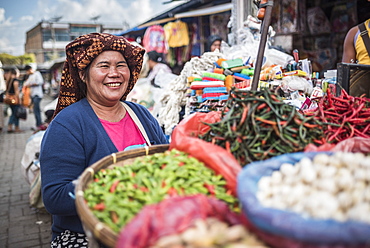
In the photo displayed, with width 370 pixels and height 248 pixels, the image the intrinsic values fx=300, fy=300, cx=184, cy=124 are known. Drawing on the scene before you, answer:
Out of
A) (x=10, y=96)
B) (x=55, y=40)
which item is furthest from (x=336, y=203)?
(x=55, y=40)

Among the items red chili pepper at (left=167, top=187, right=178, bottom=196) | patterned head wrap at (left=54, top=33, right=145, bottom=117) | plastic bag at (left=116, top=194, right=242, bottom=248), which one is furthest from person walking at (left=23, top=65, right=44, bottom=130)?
plastic bag at (left=116, top=194, right=242, bottom=248)

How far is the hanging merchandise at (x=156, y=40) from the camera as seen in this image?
27.5 ft

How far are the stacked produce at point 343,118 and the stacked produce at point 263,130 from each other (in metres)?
0.16

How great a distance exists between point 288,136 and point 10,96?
10243mm

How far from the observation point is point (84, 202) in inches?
44.8

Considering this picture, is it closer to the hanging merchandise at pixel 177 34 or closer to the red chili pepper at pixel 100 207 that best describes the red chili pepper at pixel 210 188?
the red chili pepper at pixel 100 207

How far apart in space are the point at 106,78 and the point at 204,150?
117 cm

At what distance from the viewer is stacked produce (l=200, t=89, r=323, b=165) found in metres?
1.42

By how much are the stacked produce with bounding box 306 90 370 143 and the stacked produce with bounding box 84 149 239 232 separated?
73 centimetres

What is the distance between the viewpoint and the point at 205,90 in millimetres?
3176

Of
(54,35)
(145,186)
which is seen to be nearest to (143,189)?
(145,186)

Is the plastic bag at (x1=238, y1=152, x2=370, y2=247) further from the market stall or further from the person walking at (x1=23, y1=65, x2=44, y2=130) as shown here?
the person walking at (x1=23, y1=65, x2=44, y2=130)

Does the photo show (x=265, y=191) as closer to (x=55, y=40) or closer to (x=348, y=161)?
(x=348, y=161)

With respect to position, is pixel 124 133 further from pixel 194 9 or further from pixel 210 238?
pixel 194 9
